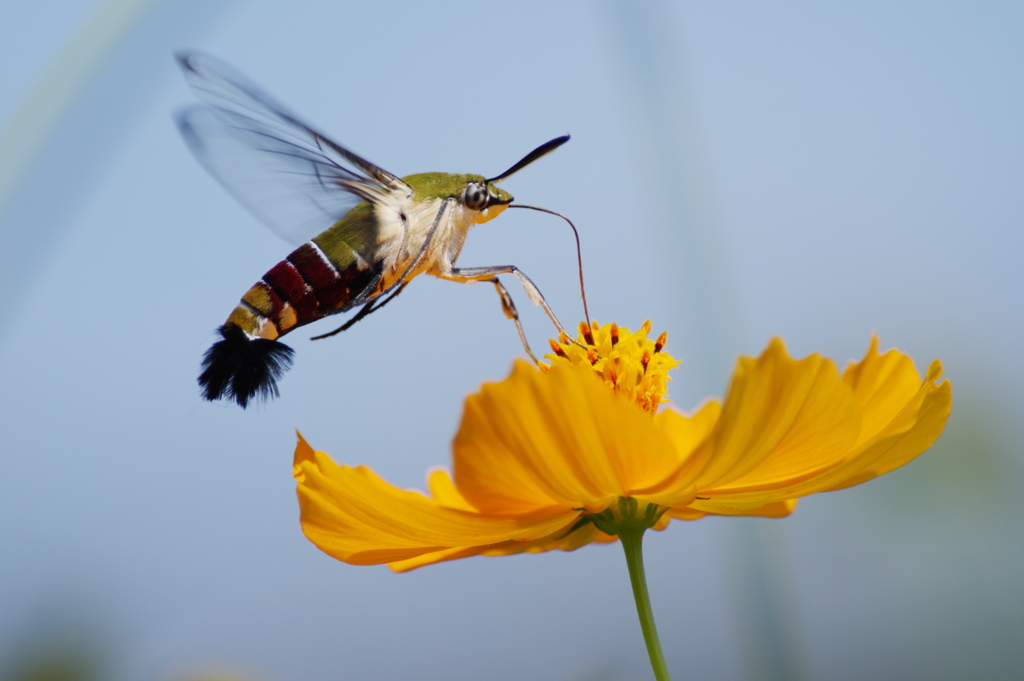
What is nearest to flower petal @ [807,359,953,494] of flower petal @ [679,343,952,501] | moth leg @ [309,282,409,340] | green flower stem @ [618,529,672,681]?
flower petal @ [679,343,952,501]

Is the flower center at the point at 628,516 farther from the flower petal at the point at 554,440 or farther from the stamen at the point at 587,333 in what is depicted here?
the stamen at the point at 587,333

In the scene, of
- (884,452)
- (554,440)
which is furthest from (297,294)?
(884,452)

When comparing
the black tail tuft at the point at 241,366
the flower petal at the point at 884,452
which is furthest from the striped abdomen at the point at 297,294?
the flower petal at the point at 884,452

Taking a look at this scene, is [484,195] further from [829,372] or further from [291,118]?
[829,372]

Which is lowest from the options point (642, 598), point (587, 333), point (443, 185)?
point (642, 598)

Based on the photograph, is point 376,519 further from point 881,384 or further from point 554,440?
point 881,384

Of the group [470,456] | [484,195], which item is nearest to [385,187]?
[484,195]
